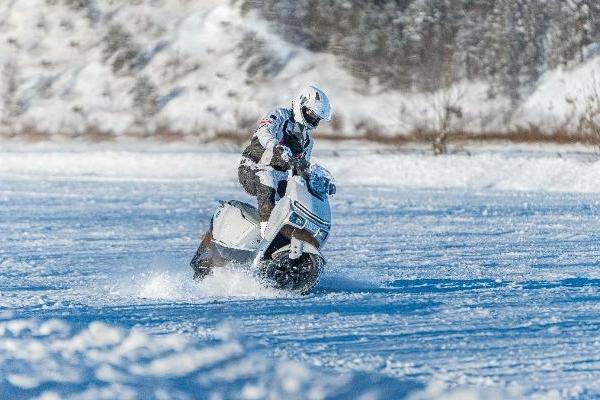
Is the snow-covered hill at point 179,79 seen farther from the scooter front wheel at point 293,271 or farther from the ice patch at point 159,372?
the ice patch at point 159,372

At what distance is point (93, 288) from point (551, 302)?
13.6ft

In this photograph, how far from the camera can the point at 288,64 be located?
173 ft

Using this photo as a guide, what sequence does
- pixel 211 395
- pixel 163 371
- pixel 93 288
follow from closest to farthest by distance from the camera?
pixel 211 395, pixel 163 371, pixel 93 288

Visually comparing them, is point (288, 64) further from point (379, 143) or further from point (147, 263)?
point (147, 263)

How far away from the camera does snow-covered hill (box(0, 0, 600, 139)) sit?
1884 inches

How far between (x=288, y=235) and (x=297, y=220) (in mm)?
170

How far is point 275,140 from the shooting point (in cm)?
882

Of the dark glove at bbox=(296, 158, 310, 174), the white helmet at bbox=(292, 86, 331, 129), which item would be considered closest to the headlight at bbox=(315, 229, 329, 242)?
the dark glove at bbox=(296, 158, 310, 174)

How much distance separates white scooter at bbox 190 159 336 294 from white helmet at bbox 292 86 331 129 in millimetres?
A: 431

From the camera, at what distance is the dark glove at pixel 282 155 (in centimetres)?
871

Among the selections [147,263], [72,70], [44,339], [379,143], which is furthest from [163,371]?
[72,70]

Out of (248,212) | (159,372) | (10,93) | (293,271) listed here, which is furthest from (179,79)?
(159,372)

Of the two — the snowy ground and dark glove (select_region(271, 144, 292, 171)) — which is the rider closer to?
dark glove (select_region(271, 144, 292, 171))

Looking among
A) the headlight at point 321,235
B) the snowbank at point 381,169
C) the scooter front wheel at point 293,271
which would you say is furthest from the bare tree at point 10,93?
the headlight at point 321,235
